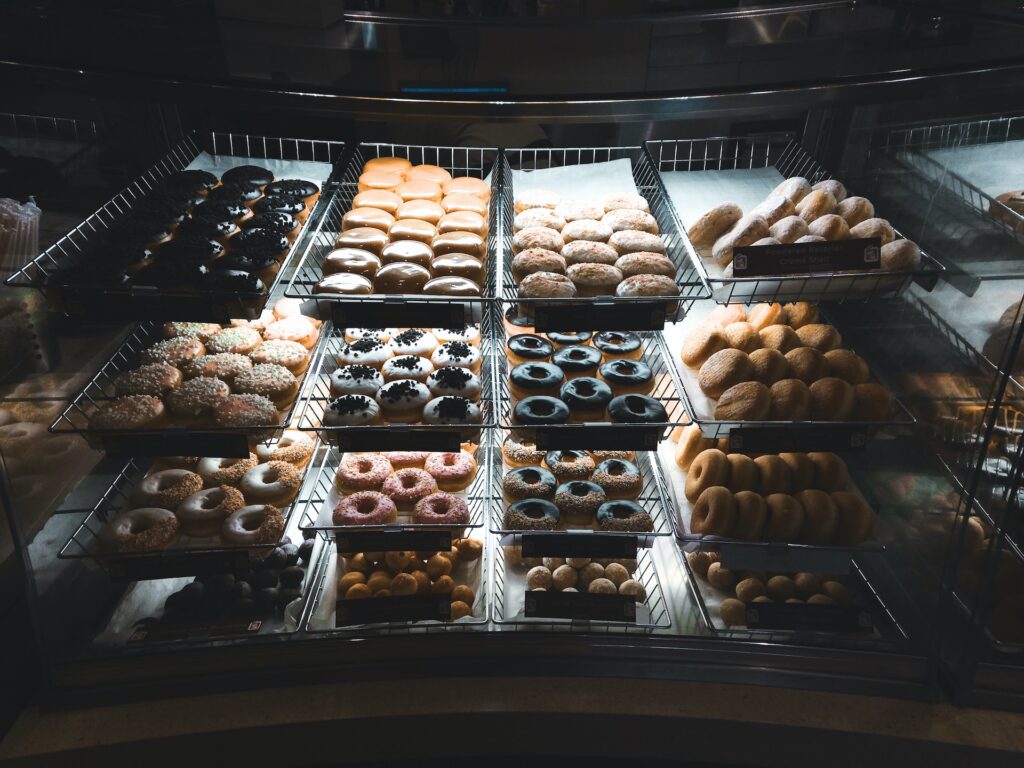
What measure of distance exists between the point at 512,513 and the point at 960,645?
1455 millimetres

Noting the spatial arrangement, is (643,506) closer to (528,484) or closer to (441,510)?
(528,484)

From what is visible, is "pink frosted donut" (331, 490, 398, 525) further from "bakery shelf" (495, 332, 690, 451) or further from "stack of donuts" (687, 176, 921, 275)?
"stack of donuts" (687, 176, 921, 275)

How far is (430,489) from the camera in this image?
2740 millimetres

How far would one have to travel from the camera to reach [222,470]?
2775 mm

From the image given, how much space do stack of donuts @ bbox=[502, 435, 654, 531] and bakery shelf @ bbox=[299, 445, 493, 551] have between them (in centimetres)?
11

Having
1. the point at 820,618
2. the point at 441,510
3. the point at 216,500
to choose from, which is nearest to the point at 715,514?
the point at 820,618

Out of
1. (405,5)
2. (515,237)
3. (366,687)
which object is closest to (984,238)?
(515,237)

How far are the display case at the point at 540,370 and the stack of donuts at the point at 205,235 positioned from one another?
0.01 meters

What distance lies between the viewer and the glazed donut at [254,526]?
8.00ft

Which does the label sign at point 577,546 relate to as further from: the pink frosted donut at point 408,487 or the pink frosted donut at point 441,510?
the pink frosted donut at point 408,487

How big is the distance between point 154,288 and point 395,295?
662 millimetres

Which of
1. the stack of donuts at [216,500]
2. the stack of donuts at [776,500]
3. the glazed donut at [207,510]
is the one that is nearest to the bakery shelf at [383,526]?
the stack of donuts at [216,500]

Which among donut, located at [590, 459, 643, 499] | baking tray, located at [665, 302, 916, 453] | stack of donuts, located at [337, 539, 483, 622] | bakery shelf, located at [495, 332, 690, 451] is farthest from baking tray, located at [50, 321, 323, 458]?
baking tray, located at [665, 302, 916, 453]

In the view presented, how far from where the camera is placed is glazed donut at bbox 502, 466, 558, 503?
263 centimetres
